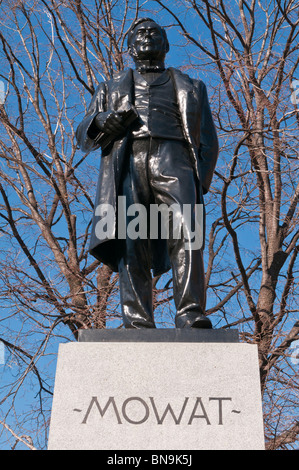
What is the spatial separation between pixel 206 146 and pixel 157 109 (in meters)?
0.43

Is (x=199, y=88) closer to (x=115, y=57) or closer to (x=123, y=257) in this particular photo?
(x=123, y=257)

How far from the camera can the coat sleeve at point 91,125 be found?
4.71 m

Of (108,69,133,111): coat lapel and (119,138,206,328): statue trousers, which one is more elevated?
(108,69,133,111): coat lapel

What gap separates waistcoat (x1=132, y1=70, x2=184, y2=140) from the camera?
4.61m

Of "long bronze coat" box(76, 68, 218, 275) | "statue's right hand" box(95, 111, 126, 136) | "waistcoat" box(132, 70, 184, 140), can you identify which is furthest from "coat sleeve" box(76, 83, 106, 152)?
"waistcoat" box(132, 70, 184, 140)

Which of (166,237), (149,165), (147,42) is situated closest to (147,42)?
(147,42)

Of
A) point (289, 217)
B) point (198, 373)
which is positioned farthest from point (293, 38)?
point (198, 373)

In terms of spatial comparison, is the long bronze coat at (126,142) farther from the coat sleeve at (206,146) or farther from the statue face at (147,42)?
the statue face at (147,42)

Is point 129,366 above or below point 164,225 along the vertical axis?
below

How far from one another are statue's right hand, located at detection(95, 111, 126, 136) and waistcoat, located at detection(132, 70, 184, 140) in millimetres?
143

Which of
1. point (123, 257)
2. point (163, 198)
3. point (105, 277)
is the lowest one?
point (123, 257)

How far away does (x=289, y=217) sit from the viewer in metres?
9.53

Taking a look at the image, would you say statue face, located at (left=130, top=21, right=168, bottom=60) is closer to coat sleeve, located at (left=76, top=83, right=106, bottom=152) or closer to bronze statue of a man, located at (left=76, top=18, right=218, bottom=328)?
bronze statue of a man, located at (left=76, top=18, right=218, bottom=328)
